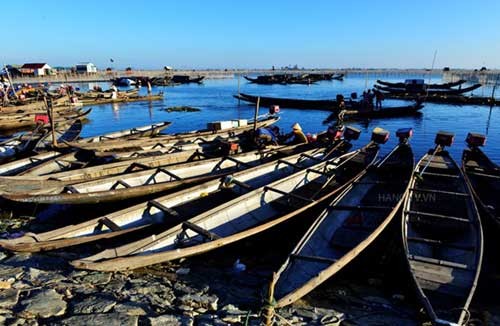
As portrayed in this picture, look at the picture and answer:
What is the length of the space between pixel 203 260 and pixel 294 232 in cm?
335

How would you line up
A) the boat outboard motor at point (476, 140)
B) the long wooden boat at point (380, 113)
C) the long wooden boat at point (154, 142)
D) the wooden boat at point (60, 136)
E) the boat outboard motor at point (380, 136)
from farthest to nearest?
the long wooden boat at point (380, 113)
the boat outboard motor at point (380, 136)
the wooden boat at point (60, 136)
the boat outboard motor at point (476, 140)
the long wooden boat at point (154, 142)

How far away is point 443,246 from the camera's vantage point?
8281 millimetres

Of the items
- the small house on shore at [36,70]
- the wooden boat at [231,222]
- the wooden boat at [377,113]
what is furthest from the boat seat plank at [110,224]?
the small house on shore at [36,70]

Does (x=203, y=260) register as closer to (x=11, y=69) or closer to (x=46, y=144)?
(x=46, y=144)

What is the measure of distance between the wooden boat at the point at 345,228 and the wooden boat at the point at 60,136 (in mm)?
13303

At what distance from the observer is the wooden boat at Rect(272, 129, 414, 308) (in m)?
6.49

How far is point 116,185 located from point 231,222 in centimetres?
440

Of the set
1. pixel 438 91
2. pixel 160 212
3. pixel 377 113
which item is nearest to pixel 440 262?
pixel 160 212

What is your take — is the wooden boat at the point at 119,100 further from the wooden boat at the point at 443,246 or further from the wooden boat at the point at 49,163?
the wooden boat at the point at 443,246

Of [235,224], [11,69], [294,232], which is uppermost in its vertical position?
[11,69]

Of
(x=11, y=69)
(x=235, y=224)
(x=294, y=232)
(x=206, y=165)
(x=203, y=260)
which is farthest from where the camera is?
(x=11, y=69)

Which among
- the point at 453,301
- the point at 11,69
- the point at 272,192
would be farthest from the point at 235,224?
the point at 11,69

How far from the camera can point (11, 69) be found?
289 ft

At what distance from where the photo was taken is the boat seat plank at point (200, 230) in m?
7.78
